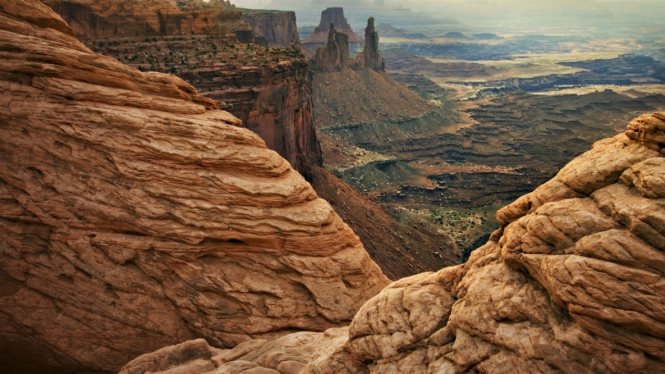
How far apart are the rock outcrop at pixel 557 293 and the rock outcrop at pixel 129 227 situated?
5.42 m

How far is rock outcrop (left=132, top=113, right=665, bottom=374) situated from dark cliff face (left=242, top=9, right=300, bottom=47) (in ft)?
510

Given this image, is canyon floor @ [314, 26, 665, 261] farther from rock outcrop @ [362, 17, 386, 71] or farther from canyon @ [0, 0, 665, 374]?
canyon @ [0, 0, 665, 374]

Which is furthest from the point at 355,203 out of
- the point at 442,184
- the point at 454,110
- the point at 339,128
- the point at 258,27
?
the point at 258,27

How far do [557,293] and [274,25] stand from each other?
167 meters

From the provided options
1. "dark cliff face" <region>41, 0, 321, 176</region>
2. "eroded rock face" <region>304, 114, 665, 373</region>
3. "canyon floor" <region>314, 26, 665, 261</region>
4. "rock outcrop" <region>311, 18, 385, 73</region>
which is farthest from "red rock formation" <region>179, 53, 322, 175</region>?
"rock outcrop" <region>311, 18, 385, 73</region>

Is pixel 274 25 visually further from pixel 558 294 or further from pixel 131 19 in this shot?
pixel 558 294

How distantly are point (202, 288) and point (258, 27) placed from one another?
152588mm

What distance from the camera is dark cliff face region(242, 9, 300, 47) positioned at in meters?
165

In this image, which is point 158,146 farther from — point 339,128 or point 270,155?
point 339,128

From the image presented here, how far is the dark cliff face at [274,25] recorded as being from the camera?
165375 mm

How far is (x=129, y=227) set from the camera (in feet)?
68.3

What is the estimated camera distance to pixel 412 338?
1523 cm

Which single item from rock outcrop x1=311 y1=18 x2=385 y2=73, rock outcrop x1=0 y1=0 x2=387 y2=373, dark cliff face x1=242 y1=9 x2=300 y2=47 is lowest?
rock outcrop x1=0 y1=0 x2=387 y2=373

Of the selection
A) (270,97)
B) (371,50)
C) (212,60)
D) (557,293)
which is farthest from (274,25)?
(557,293)
